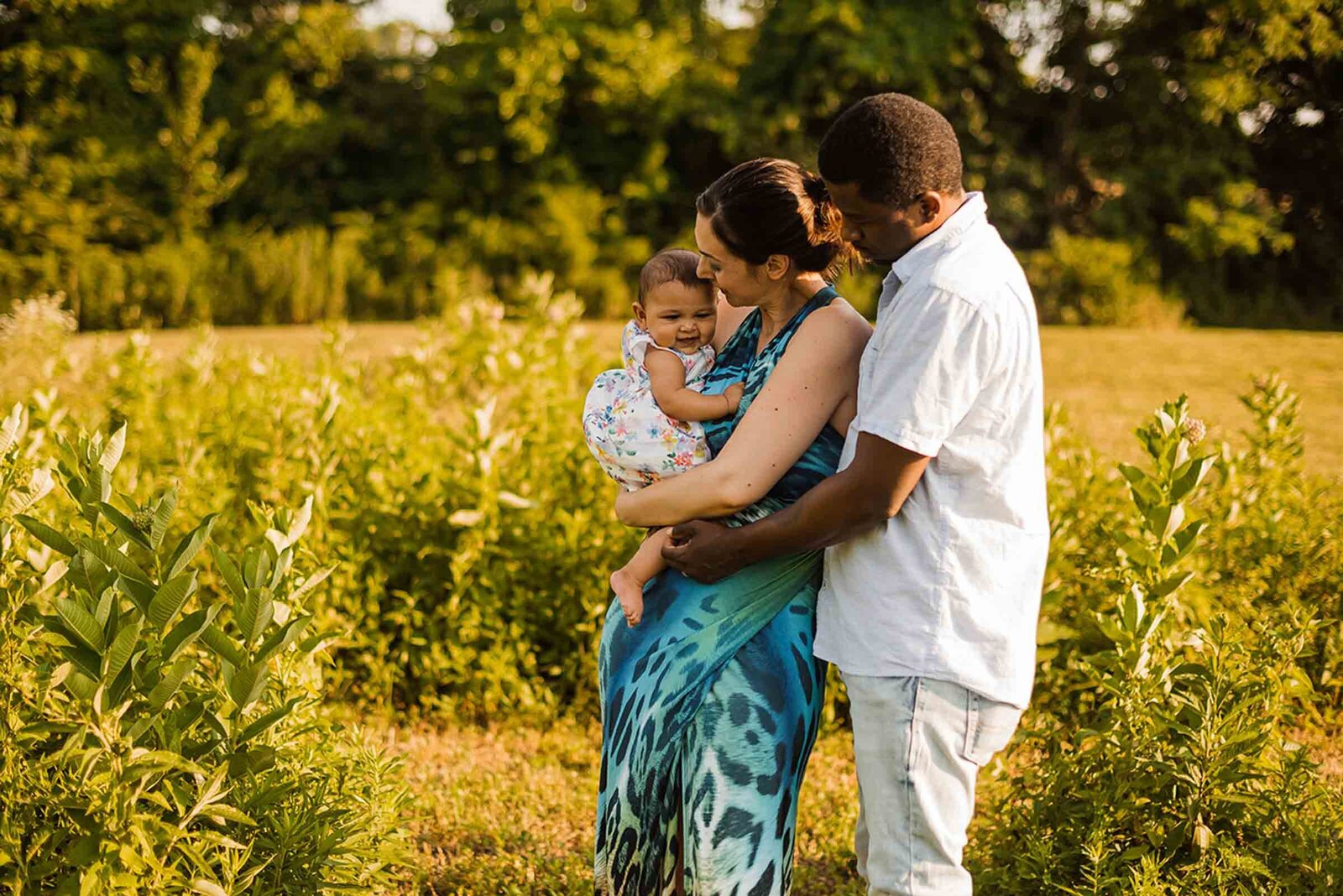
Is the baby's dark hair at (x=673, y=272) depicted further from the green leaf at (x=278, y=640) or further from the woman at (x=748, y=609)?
the green leaf at (x=278, y=640)

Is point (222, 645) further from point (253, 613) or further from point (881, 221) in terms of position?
point (881, 221)

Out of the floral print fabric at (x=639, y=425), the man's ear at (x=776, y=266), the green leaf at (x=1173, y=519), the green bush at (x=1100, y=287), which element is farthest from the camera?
the green bush at (x=1100, y=287)

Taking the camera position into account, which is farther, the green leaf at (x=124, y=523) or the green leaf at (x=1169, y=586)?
the green leaf at (x=1169, y=586)

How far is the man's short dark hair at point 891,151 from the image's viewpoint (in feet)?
6.04

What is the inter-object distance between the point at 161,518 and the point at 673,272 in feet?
3.32

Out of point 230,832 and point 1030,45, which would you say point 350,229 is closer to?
point 1030,45

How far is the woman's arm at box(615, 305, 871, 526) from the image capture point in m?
2.05

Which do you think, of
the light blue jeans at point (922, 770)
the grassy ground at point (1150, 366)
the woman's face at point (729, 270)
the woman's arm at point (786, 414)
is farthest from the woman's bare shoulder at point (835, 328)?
the grassy ground at point (1150, 366)

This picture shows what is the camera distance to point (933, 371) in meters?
1.80

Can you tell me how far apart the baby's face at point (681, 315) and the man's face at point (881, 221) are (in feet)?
1.35

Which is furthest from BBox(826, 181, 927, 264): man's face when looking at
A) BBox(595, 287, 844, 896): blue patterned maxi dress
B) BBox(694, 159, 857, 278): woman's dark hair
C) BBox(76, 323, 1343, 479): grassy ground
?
BBox(76, 323, 1343, 479): grassy ground

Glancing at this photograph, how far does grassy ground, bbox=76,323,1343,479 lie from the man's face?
369cm

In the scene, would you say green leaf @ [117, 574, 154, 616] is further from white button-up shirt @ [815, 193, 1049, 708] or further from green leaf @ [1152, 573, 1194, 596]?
green leaf @ [1152, 573, 1194, 596]

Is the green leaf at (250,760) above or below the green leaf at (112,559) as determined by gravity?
below
